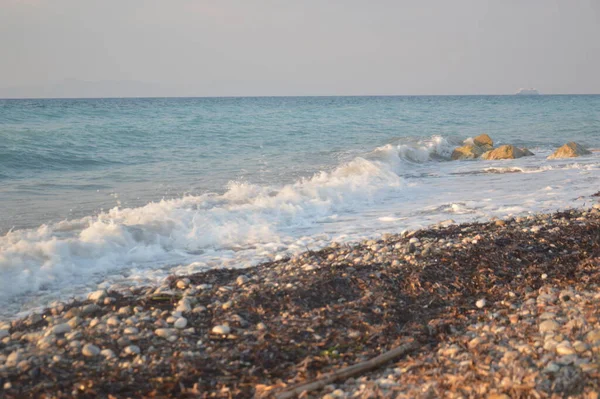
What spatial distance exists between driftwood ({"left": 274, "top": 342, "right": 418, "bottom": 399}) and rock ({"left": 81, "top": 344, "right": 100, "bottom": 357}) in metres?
1.46

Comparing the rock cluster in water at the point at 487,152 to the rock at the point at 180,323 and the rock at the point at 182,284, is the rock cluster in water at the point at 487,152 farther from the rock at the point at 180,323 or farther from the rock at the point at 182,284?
the rock at the point at 180,323

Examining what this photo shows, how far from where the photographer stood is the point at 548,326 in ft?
13.6

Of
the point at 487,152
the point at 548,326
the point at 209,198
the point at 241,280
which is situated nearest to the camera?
the point at 548,326

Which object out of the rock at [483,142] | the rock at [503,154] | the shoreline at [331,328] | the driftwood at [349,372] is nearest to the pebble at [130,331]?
the shoreline at [331,328]

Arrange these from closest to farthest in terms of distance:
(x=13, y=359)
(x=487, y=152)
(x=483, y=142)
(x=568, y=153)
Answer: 1. (x=13, y=359)
2. (x=568, y=153)
3. (x=487, y=152)
4. (x=483, y=142)

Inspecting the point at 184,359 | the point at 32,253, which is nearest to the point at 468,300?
the point at 184,359

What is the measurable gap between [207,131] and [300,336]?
24860 mm

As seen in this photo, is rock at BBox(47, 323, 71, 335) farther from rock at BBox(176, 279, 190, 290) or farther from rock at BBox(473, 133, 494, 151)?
rock at BBox(473, 133, 494, 151)

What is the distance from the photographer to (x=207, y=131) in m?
28.3

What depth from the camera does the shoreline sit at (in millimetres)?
3598

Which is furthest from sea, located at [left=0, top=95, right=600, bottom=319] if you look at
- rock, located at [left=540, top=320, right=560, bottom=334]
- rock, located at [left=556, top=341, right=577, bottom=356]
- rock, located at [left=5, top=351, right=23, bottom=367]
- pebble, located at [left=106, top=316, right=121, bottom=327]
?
rock, located at [left=556, top=341, right=577, bottom=356]

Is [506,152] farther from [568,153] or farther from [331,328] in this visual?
[331,328]

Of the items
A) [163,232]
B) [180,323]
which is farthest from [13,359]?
[163,232]

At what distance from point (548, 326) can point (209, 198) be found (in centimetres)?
788
